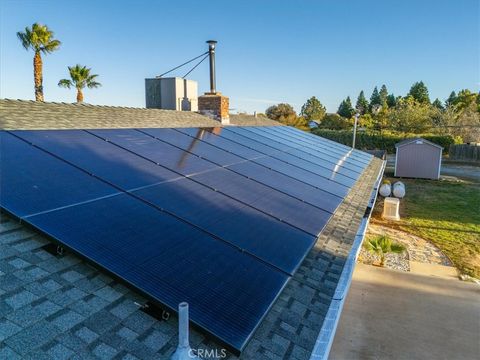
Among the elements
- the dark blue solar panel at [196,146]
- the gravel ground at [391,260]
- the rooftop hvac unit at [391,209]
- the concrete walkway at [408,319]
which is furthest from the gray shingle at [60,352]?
the rooftop hvac unit at [391,209]

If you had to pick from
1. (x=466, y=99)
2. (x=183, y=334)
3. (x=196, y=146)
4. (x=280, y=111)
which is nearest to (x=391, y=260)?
(x=196, y=146)

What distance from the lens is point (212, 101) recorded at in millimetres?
14633

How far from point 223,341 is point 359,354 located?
5.02m

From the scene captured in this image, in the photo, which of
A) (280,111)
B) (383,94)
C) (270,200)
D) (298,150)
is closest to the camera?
(270,200)

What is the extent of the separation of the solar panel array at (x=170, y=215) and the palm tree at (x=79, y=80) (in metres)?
33.0

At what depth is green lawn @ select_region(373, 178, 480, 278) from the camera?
38.3ft

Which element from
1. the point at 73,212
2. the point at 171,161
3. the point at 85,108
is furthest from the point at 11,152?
the point at 85,108

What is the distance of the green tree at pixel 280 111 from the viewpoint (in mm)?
57775

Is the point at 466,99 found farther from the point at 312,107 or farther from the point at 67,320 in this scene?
the point at 67,320

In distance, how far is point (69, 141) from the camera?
17.9 ft

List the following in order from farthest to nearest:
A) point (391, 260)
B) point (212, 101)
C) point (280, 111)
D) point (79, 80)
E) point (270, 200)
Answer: point (280, 111)
point (79, 80)
point (212, 101)
point (391, 260)
point (270, 200)

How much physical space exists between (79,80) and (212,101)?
26806mm

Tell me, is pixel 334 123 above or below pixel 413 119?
below

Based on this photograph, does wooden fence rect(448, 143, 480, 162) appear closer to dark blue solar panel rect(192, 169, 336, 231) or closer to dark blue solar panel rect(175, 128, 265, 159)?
dark blue solar panel rect(175, 128, 265, 159)
